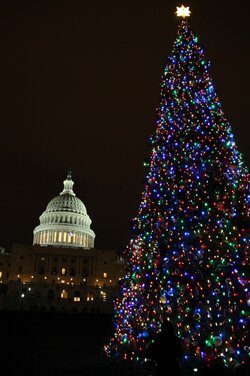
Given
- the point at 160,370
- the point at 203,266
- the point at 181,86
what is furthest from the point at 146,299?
the point at 181,86

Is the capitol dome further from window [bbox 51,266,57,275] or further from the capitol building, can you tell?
window [bbox 51,266,57,275]

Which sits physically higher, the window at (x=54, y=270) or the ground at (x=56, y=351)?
the window at (x=54, y=270)

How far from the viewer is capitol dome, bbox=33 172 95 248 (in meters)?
97.4

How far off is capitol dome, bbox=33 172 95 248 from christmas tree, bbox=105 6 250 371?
81597 millimetres

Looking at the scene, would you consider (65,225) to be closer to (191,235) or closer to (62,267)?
(62,267)

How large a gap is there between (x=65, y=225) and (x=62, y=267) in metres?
17.5

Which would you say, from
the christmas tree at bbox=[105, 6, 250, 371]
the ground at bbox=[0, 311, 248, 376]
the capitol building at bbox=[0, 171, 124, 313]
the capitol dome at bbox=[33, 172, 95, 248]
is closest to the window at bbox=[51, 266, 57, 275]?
the capitol building at bbox=[0, 171, 124, 313]

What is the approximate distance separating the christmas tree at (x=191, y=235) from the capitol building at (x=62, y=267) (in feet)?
130

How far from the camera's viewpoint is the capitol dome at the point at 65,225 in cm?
9738

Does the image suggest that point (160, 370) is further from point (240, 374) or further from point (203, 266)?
point (203, 266)

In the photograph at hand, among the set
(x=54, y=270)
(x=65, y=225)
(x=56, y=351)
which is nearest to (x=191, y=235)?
(x=56, y=351)

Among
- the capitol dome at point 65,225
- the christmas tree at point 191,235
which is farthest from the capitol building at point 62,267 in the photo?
the christmas tree at point 191,235

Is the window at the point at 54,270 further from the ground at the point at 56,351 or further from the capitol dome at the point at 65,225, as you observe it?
the ground at the point at 56,351

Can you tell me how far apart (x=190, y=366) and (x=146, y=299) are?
2.30m
